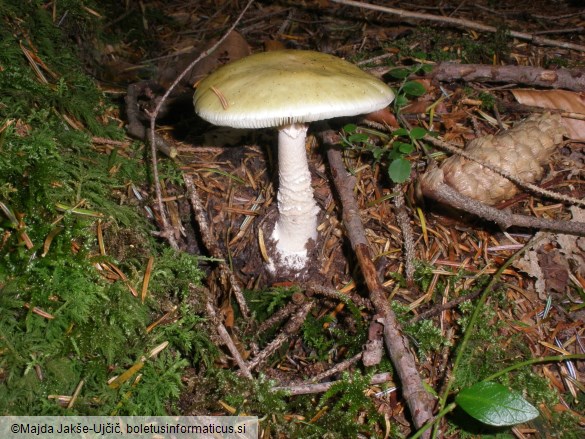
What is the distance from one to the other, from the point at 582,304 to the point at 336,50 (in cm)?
291

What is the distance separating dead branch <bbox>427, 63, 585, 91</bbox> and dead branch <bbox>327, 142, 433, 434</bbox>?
4.25ft

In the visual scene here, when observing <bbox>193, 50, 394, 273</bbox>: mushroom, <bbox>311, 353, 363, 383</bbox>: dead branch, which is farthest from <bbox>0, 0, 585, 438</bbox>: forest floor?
<bbox>193, 50, 394, 273</bbox>: mushroom

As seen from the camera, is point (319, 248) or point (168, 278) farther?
point (319, 248)

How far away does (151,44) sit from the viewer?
14.1 feet

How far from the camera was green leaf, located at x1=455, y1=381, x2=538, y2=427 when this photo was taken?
1.61 metres

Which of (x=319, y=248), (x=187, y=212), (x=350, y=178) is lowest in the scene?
(x=319, y=248)

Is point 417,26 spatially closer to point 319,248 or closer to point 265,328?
point 319,248

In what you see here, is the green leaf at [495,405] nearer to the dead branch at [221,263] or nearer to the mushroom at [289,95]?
the dead branch at [221,263]

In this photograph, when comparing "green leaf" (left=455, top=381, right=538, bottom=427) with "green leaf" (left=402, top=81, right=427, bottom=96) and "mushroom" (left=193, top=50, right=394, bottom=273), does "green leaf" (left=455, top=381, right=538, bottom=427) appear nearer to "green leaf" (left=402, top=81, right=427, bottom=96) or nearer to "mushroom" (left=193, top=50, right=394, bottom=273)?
"mushroom" (left=193, top=50, right=394, bottom=273)

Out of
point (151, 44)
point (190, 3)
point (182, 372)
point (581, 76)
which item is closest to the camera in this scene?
point (182, 372)

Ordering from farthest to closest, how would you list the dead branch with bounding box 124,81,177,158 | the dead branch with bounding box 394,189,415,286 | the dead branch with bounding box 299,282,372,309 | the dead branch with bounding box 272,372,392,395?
the dead branch with bounding box 124,81,177,158 → the dead branch with bounding box 394,189,415,286 → the dead branch with bounding box 299,282,372,309 → the dead branch with bounding box 272,372,392,395

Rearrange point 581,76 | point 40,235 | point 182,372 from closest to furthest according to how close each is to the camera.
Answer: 1. point 40,235
2. point 182,372
3. point 581,76

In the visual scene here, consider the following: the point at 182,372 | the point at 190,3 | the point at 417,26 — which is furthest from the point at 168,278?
the point at 190,3

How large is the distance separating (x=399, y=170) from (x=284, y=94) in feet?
3.28
